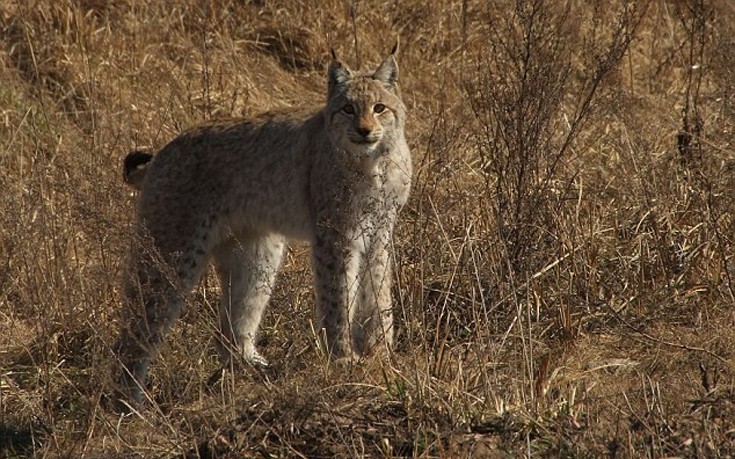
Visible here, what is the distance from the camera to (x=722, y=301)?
22.5 feet

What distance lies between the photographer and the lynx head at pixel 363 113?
662cm

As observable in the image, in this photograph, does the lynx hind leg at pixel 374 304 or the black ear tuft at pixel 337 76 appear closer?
the lynx hind leg at pixel 374 304

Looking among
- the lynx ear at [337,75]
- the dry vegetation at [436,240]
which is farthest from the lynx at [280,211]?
the dry vegetation at [436,240]

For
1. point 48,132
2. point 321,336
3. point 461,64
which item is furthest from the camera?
point 461,64

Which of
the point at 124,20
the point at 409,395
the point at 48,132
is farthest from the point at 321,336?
the point at 124,20

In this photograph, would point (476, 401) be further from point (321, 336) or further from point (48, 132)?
point (48, 132)

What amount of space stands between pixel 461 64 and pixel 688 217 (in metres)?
2.99

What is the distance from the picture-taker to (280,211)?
696cm

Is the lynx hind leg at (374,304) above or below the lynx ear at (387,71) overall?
below

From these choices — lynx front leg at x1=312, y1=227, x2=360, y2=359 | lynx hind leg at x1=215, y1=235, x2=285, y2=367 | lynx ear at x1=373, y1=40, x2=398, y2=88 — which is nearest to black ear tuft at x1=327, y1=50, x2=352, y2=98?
lynx ear at x1=373, y1=40, x2=398, y2=88

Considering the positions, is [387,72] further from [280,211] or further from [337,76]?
[280,211]

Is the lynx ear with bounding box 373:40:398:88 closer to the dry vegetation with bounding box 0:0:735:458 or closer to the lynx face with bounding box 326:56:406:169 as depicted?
the lynx face with bounding box 326:56:406:169

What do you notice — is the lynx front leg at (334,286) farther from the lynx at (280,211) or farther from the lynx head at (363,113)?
the lynx head at (363,113)

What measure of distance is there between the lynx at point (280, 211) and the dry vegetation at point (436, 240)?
6.9 inches
